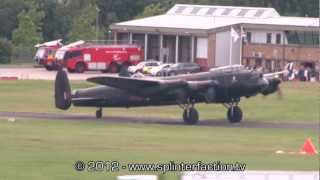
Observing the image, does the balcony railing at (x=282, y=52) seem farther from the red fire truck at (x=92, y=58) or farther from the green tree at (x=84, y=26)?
the green tree at (x=84, y=26)

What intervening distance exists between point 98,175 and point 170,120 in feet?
79.2

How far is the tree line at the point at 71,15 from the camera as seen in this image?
11831 centimetres

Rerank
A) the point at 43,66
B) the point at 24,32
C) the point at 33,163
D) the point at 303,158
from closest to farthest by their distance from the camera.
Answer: the point at 33,163 < the point at 303,158 < the point at 43,66 < the point at 24,32

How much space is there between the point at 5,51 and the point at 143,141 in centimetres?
8461

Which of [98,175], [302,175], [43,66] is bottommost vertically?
[43,66]

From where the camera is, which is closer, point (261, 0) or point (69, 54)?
point (69, 54)

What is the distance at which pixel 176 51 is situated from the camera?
346 ft

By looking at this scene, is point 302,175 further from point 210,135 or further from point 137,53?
point 137,53

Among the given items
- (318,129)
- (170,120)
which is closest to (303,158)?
(318,129)

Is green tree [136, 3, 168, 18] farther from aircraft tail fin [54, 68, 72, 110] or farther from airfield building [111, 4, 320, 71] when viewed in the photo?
aircraft tail fin [54, 68, 72, 110]

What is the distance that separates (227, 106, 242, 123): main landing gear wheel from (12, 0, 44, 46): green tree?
248 feet

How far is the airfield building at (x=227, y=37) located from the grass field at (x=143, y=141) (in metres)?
41.2

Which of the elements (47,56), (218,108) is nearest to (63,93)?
(218,108)

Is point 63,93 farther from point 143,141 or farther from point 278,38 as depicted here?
point 278,38
